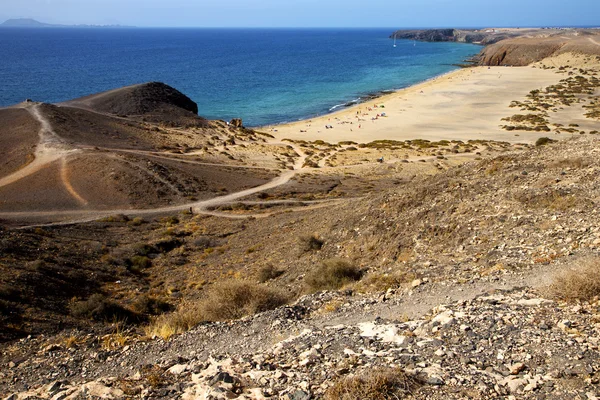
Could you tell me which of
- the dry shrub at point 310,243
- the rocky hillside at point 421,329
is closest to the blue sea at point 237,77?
the dry shrub at point 310,243

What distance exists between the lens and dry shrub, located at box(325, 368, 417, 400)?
6953 millimetres

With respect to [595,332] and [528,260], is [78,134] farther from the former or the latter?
[595,332]

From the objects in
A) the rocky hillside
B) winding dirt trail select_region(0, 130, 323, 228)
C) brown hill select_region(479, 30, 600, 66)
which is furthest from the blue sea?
the rocky hillside

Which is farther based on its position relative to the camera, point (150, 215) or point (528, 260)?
point (150, 215)

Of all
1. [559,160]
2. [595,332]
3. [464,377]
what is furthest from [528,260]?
[559,160]

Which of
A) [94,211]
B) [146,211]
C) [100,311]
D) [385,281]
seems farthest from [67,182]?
[385,281]

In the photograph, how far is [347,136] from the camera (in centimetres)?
6041

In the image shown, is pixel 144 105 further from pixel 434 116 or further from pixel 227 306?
pixel 227 306

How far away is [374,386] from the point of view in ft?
23.0

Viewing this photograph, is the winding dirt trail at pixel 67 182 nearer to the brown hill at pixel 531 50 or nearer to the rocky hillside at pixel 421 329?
the rocky hillside at pixel 421 329

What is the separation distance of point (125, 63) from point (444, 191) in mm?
150662

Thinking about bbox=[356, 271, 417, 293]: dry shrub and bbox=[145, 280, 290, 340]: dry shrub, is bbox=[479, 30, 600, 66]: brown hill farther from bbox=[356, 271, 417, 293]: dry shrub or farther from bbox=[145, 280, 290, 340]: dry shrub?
bbox=[145, 280, 290, 340]: dry shrub

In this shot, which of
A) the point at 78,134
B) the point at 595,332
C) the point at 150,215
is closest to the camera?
the point at 595,332

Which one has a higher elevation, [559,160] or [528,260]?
[559,160]
